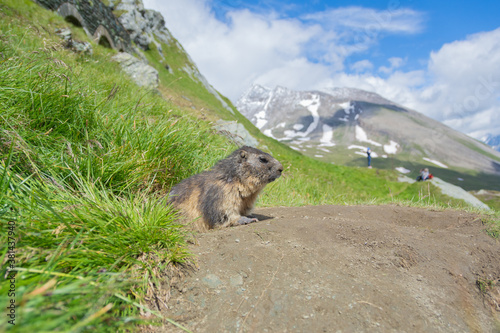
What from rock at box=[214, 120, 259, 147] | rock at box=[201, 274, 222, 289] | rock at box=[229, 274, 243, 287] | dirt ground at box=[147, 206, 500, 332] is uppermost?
rock at box=[214, 120, 259, 147]

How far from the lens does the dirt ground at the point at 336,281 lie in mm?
2555

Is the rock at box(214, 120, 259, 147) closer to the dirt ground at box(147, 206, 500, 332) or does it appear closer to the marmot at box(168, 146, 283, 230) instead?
the marmot at box(168, 146, 283, 230)

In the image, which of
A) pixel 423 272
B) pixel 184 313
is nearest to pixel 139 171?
pixel 184 313

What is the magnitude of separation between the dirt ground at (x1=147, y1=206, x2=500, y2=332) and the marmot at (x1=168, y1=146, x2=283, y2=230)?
2.56 feet

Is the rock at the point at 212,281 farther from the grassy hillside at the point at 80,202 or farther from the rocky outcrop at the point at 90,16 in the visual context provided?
the rocky outcrop at the point at 90,16

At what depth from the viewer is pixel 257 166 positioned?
214 inches

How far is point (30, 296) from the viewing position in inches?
56.6

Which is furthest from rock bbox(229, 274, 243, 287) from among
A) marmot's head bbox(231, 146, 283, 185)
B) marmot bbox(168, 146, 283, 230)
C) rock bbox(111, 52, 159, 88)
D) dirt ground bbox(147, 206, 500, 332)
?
rock bbox(111, 52, 159, 88)

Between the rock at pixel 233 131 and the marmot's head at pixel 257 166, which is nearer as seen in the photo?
the marmot's head at pixel 257 166

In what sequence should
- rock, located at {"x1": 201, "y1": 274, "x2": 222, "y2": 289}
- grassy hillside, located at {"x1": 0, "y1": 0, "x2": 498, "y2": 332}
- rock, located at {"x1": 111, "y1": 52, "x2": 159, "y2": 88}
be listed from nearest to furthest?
grassy hillside, located at {"x1": 0, "y1": 0, "x2": 498, "y2": 332} < rock, located at {"x1": 201, "y1": 274, "x2": 222, "y2": 289} < rock, located at {"x1": 111, "y1": 52, "x2": 159, "y2": 88}

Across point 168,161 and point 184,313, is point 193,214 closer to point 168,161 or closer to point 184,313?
point 168,161

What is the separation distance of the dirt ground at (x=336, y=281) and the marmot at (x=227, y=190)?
0.78 meters

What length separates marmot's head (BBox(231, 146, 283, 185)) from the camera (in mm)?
5359

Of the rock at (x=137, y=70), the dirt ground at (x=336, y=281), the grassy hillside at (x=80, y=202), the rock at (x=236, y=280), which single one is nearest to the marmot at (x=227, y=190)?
the grassy hillside at (x=80, y=202)
